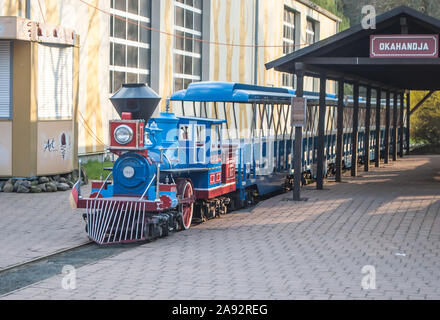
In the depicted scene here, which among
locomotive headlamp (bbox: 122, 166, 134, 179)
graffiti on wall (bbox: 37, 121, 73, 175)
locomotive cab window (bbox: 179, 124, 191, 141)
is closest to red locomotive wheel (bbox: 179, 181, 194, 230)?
locomotive cab window (bbox: 179, 124, 191, 141)

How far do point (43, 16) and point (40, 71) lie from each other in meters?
3.46

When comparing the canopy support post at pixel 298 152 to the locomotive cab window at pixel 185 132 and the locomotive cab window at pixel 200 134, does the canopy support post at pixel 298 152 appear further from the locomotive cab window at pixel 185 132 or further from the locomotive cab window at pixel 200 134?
the locomotive cab window at pixel 185 132

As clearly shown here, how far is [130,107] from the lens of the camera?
11727 mm

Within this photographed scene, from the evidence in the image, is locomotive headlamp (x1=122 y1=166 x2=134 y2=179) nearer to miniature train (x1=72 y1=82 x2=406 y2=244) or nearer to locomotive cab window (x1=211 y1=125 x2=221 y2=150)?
miniature train (x1=72 y1=82 x2=406 y2=244)

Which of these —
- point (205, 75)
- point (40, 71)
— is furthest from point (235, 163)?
point (205, 75)

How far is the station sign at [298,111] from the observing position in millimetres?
16578

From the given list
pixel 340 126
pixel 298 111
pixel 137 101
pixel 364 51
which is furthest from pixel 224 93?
pixel 340 126

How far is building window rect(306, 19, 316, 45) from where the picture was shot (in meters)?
45.4

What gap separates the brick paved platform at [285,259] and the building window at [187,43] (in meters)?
14.2

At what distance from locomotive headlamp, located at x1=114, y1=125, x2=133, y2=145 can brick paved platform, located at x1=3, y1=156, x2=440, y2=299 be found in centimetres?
169

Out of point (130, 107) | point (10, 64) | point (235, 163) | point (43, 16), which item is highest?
point (43, 16)

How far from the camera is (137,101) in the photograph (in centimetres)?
1170

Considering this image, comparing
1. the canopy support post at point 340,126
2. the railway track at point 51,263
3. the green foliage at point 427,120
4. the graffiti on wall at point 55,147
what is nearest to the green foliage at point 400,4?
the green foliage at point 427,120
